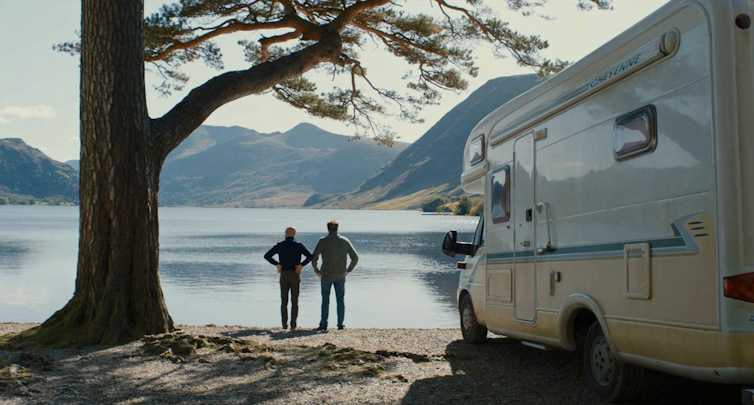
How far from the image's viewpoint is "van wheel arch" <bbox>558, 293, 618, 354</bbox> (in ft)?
18.8

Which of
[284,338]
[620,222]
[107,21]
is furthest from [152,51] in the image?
[620,222]

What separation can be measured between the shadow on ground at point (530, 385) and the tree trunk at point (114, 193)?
374 cm

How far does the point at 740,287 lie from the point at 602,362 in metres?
→ 1.91

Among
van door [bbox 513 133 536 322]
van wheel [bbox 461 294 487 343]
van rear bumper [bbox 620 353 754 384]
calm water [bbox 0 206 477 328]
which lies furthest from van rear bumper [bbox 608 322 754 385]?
calm water [bbox 0 206 477 328]

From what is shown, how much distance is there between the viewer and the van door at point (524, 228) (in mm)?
6723

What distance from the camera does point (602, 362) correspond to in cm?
572

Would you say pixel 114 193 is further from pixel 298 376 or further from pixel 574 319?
pixel 574 319

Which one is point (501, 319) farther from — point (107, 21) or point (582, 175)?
point (107, 21)

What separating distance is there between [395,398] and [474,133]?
378 cm

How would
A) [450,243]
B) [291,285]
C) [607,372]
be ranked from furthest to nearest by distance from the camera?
[291,285], [450,243], [607,372]

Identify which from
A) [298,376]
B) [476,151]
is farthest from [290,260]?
[298,376]

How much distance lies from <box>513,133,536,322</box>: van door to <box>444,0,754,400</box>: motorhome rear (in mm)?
20

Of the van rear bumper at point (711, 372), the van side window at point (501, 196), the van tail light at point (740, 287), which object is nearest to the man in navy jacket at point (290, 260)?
the van side window at point (501, 196)

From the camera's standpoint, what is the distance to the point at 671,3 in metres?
4.75
